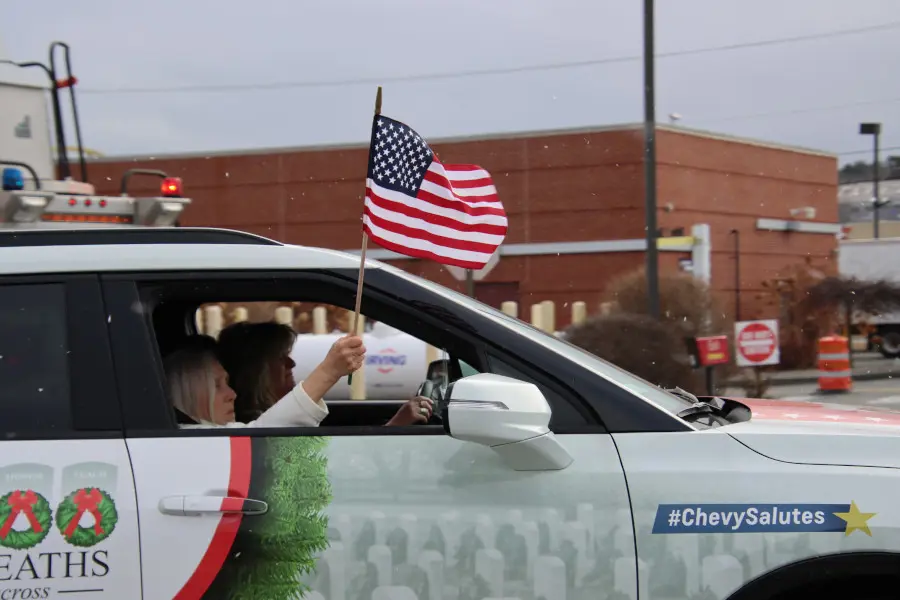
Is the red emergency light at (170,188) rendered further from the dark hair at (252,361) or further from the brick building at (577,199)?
the brick building at (577,199)

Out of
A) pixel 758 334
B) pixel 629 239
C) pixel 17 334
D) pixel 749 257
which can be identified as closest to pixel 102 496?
pixel 17 334

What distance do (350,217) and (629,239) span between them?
375 inches

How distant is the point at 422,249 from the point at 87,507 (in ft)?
4.00

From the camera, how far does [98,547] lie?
8.23ft

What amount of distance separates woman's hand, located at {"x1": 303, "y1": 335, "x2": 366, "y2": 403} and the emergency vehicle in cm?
27

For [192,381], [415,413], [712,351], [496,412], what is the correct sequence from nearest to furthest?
[496,412]
[192,381]
[415,413]
[712,351]

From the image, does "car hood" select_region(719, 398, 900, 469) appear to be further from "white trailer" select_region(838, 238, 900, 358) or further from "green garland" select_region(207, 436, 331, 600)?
"white trailer" select_region(838, 238, 900, 358)

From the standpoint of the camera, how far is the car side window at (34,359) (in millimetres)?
2637

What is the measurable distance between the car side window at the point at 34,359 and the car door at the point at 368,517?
0.21 meters

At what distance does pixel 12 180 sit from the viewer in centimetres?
810

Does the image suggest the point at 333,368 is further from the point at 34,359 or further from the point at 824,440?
the point at 824,440

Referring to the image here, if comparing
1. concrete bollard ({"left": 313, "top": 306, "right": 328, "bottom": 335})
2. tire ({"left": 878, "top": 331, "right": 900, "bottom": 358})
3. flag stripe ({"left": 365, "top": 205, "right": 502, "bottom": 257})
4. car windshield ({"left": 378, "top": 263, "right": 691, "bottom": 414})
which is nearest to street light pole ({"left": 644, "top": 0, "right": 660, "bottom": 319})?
concrete bollard ({"left": 313, "top": 306, "right": 328, "bottom": 335})

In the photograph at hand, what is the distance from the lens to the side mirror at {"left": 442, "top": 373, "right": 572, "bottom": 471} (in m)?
2.48

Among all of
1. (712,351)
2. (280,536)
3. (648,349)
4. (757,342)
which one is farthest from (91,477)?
(648,349)
